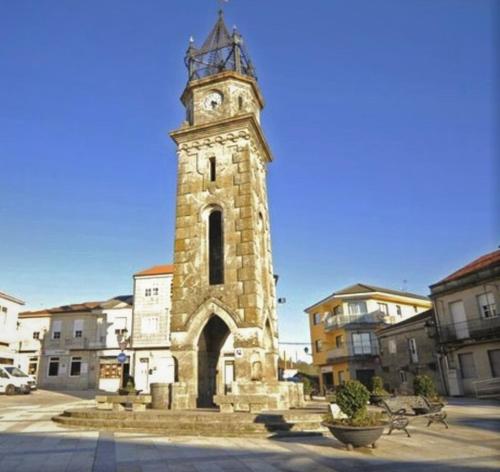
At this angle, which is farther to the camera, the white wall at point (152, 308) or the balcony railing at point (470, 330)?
the white wall at point (152, 308)

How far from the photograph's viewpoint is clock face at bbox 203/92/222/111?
53.0 feet

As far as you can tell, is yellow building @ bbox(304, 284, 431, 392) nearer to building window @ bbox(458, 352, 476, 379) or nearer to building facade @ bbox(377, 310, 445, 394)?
building facade @ bbox(377, 310, 445, 394)

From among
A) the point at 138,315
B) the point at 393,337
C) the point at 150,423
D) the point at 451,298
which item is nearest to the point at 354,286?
the point at 393,337

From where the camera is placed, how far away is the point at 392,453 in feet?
22.2

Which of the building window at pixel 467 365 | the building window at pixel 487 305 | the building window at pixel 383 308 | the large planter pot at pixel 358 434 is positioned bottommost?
the large planter pot at pixel 358 434

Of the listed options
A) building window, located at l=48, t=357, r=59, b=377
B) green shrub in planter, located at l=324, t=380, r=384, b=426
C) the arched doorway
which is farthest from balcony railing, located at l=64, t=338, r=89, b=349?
green shrub in planter, located at l=324, t=380, r=384, b=426

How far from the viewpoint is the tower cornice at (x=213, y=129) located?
15.1m

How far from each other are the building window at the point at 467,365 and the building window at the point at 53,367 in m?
34.6

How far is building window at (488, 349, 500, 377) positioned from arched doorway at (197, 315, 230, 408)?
16.8 m

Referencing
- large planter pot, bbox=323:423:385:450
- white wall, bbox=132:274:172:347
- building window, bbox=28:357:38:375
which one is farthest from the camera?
building window, bbox=28:357:38:375

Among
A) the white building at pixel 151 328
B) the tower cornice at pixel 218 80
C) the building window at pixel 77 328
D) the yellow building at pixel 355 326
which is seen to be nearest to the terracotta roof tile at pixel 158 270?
the white building at pixel 151 328

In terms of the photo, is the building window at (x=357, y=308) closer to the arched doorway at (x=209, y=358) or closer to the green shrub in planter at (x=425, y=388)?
the green shrub in planter at (x=425, y=388)

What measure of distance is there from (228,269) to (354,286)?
28.2 m

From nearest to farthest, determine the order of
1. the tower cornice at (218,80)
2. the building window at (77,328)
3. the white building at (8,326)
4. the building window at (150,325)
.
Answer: the tower cornice at (218,80) → the white building at (8,326) → the building window at (150,325) → the building window at (77,328)
